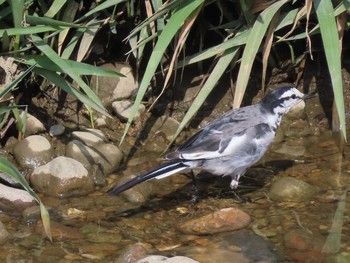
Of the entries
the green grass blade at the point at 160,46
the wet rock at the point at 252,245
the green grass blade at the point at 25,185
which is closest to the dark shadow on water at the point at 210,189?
the green grass blade at the point at 160,46

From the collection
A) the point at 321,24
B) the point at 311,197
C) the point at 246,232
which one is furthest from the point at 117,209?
the point at 321,24

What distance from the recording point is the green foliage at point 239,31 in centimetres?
577

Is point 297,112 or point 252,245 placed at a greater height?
point 297,112

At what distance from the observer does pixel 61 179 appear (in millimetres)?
5773

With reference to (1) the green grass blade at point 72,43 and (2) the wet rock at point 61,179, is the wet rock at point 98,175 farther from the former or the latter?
(1) the green grass blade at point 72,43

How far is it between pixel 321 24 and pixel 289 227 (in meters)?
1.35

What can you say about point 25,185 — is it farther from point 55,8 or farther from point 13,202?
point 55,8

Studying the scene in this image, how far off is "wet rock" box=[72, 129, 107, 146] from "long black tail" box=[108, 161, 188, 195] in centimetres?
72

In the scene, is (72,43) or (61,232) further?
(72,43)

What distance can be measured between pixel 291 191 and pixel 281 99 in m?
0.73

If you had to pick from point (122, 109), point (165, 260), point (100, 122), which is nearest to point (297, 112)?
point (122, 109)

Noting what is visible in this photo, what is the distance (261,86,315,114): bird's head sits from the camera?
244 inches

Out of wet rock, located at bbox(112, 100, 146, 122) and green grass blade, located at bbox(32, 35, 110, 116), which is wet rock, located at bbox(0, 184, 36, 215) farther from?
wet rock, located at bbox(112, 100, 146, 122)

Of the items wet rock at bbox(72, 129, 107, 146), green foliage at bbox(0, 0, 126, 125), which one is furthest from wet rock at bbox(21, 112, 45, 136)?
green foliage at bbox(0, 0, 126, 125)
